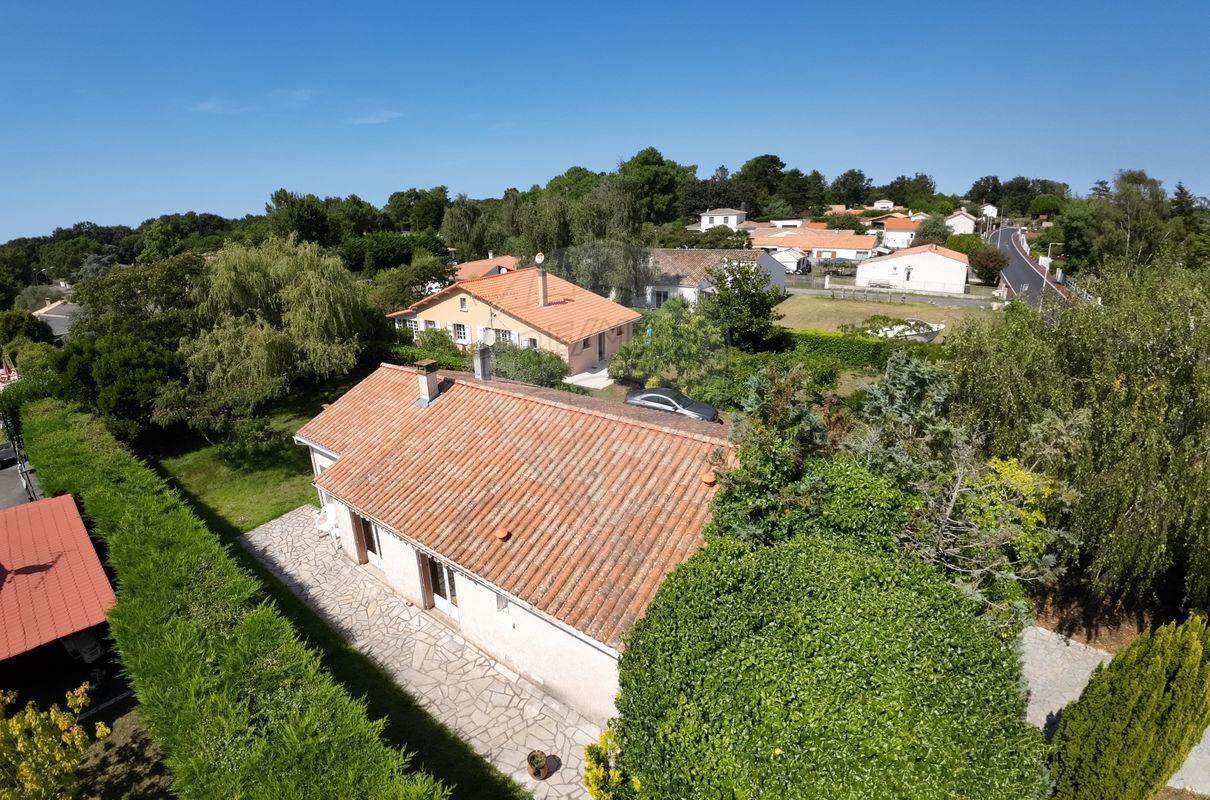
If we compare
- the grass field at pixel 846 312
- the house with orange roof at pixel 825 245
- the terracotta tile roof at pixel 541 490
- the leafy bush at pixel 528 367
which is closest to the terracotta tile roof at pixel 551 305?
the leafy bush at pixel 528 367

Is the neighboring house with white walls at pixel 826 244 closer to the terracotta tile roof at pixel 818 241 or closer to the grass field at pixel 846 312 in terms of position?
the terracotta tile roof at pixel 818 241

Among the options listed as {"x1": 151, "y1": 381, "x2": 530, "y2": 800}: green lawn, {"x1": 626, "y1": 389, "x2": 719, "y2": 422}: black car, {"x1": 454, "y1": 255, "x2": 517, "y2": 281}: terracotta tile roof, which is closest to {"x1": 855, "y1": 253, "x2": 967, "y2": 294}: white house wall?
{"x1": 454, "y1": 255, "x2": 517, "y2": 281}: terracotta tile roof

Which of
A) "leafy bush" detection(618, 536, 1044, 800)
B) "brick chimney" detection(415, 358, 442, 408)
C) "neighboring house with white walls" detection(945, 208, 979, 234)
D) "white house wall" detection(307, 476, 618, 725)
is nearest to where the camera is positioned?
"leafy bush" detection(618, 536, 1044, 800)

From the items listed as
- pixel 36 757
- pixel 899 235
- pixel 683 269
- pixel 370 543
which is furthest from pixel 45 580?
pixel 899 235

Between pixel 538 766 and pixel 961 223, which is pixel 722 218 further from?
pixel 538 766

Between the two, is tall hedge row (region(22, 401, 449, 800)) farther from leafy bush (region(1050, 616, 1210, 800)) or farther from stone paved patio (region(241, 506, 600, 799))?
leafy bush (region(1050, 616, 1210, 800))

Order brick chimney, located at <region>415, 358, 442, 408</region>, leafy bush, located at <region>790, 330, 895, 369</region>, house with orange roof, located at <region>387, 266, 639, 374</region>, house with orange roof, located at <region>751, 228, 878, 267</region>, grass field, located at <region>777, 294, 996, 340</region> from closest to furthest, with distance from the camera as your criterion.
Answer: brick chimney, located at <region>415, 358, 442, 408</region> < leafy bush, located at <region>790, 330, 895, 369</region> < house with orange roof, located at <region>387, 266, 639, 374</region> < grass field, located at <region>777, 294, 996, 340</region> < house with orange roof, located at <region>751, 228, 878, 267</region>
